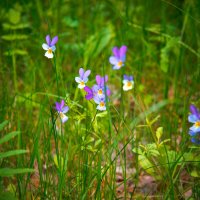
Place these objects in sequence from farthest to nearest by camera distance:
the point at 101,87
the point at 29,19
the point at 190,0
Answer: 1. the point at 29,19
2. the point at 190,0
3. the point at 101,87

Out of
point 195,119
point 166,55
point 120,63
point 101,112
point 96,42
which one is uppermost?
point 96,42

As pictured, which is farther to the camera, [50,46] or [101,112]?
[101,112]

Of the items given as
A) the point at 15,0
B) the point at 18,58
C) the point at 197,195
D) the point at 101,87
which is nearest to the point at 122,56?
the point at 101,87

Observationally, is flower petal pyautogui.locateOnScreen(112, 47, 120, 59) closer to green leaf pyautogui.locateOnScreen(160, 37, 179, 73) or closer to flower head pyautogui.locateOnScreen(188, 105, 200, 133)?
Result: flower head pyautogui.locateOnScreen(188, 105, 200, 133)

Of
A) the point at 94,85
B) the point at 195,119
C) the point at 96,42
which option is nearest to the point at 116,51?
the point at 94,85

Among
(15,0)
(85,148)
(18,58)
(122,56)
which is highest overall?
(15,0)

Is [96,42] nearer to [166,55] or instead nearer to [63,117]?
[166,55]

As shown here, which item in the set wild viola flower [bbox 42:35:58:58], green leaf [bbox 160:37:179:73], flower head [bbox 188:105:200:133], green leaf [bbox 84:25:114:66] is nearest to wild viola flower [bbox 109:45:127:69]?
wild viola flower [bbox 42:35:58:58]

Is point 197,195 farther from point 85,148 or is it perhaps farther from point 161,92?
point 161,92

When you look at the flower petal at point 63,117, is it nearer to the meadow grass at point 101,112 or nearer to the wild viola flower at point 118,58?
the meadow grass at point 101,112
